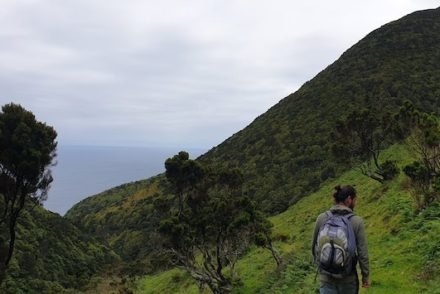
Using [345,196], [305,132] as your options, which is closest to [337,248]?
[345,196]

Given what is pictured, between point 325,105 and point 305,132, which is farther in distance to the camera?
point 325,105

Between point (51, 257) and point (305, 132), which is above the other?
point (305, 132)

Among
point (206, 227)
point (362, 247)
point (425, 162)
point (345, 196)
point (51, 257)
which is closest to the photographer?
point (362, 247)

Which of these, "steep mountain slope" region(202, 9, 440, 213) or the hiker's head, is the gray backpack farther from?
"steep mountain slope" region(202, 9, 440, 213)

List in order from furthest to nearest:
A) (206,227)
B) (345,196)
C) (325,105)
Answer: (325,105), (206,227), (345,196)

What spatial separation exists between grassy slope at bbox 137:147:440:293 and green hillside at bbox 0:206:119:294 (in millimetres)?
5714

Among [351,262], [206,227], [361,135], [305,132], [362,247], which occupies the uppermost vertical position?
[305,132]

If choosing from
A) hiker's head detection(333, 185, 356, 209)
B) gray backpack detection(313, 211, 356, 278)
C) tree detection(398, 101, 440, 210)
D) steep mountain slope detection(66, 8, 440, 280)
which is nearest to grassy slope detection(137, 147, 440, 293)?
tree detection(398, 101, 440, 210)

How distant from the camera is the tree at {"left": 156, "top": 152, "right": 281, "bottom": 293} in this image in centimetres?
2344

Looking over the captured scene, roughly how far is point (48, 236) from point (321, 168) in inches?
1086

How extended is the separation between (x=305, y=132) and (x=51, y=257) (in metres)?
36.5

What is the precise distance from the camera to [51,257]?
126 ft

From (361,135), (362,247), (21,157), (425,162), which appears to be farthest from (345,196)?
(361,135)

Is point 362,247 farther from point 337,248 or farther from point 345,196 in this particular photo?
point 345,196
